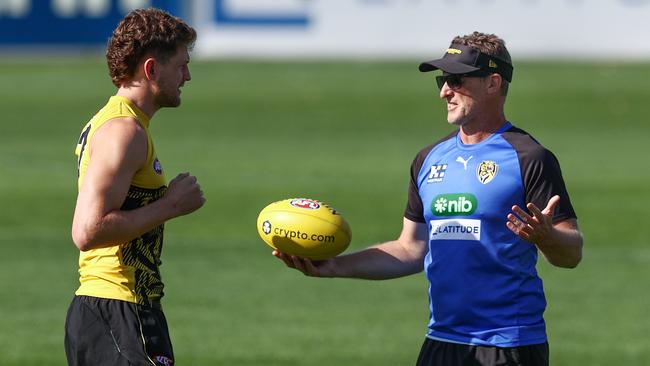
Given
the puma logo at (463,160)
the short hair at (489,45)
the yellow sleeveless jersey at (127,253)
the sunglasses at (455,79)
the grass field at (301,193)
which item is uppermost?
the short hair at (489,45)

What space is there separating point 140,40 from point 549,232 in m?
2.19

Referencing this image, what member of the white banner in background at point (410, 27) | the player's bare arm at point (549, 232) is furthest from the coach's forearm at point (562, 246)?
the white banner in background at point (410, 27)

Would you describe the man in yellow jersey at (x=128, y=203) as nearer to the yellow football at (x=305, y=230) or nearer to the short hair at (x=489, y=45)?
the yellow football at (x=305, y=230)

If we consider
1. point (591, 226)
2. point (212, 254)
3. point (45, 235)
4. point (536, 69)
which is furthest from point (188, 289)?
point (536, 69)

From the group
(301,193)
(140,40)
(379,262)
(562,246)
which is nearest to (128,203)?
(140,40)

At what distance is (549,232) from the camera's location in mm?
6359

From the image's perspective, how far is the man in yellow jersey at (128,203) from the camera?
6.34 m

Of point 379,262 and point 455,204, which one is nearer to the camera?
point 455,204

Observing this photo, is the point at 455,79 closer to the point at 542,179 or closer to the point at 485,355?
the point at 542,179

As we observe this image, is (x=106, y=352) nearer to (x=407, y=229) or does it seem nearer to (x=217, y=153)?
(x=407, y=229)

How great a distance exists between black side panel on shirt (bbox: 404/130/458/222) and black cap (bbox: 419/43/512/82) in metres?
0.43

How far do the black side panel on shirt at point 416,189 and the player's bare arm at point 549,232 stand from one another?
797 millimetres

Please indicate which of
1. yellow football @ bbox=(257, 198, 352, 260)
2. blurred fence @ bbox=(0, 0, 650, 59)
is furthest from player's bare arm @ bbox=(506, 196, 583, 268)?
blurred fence @ bbox=(0, 0, 650, 59)

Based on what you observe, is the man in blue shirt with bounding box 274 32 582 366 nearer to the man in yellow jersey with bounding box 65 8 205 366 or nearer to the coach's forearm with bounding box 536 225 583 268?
the coach's forearm with bounding box 536 225 583 268
